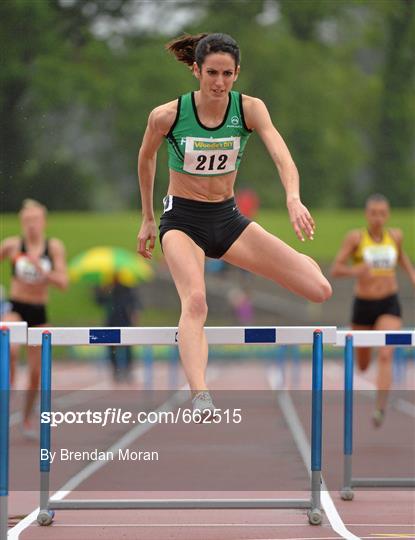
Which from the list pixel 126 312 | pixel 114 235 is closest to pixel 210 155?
pixel 126 312

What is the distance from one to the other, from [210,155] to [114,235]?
83.4 feet

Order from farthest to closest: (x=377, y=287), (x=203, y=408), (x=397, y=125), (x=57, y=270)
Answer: (x=397, y=125) < (x=377, y=287) < (x=57, y=270) < (x=203, y=408)

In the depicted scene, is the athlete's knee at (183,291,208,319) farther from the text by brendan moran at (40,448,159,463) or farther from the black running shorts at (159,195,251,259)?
the text by brendan moran at (40,448,159,463)

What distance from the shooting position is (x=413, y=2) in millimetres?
26625

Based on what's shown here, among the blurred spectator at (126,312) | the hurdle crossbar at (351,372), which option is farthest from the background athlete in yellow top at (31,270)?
the blurred spectator at (126,312)

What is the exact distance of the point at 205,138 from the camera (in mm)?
6656

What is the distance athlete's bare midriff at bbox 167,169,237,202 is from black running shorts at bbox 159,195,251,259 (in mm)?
28

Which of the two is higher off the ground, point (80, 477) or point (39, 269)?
point (39, 269)

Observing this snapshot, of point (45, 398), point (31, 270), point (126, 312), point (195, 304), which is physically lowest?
point (45, 398)

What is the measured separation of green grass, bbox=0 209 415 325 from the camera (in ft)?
97.7

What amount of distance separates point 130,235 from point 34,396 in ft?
68.7

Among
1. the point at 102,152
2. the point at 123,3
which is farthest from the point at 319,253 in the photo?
the point at 123,3

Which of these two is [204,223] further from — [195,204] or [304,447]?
[304,447]

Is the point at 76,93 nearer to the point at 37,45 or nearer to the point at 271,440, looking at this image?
the point at 37,45
